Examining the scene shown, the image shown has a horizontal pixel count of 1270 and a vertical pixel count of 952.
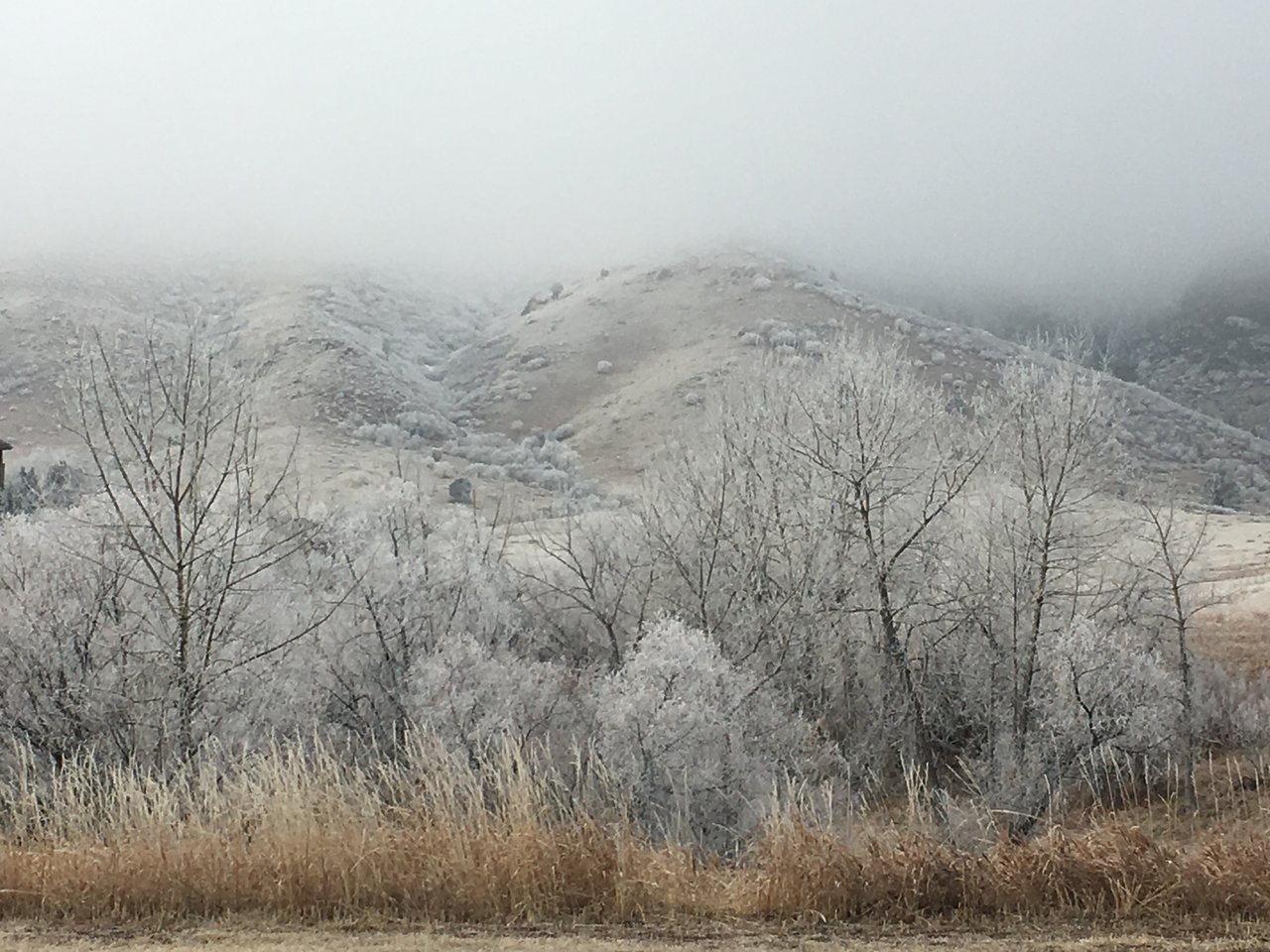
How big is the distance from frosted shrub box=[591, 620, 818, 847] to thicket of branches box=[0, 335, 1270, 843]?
0.15 feet

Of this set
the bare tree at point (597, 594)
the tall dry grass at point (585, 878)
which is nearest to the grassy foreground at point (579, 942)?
the tall dry grass at point (585, 878)

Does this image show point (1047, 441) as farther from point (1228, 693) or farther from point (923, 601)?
point (1228, 693)

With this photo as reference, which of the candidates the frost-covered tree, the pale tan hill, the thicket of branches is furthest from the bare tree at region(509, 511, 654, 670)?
the pale tan hill

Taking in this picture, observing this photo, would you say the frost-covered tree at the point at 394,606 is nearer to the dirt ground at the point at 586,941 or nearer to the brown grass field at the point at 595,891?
the brown grass field at the point at 595,891

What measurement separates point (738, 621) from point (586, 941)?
572 inches

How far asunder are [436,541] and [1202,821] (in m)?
14.2

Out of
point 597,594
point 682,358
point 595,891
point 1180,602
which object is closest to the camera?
point 595,891

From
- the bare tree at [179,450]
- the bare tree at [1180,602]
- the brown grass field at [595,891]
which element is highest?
the bare tree at [179,450]

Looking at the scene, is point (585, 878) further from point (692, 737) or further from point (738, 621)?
point (738, 621)

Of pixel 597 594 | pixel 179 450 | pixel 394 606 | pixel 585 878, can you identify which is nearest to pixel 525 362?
pixel 597 594

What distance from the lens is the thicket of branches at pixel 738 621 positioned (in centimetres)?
1401

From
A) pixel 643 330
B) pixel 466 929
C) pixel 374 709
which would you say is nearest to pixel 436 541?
pixel 374 709

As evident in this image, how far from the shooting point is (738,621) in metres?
19.3

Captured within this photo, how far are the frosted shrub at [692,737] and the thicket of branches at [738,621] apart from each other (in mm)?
45
